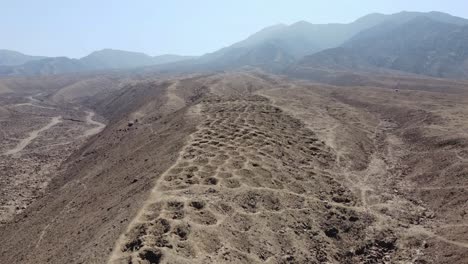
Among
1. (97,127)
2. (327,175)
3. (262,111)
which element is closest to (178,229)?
(327,175)

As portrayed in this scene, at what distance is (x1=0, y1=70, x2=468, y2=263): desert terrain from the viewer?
15203mm

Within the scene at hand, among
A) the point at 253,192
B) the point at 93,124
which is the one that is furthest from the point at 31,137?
the point at 253,192

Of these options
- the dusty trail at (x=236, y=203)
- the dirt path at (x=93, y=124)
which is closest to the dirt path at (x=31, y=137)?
the dirt path at (x=93, y=124)

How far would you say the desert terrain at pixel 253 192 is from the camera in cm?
1520

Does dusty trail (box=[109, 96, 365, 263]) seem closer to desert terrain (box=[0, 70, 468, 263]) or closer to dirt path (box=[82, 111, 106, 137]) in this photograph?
desert terrain (box=[0, 70, 468, 263])

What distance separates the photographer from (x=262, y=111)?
3869cm

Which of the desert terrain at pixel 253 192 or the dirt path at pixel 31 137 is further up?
the desert terrain at pixel 253 192

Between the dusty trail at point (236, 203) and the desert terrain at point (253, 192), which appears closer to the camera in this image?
the dusty trail at point (236, 203)

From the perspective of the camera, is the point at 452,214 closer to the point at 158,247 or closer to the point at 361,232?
the point at 361,232

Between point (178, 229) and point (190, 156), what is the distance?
8.86 meters

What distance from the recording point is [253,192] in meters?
18.9

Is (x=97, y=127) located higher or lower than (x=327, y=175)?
lower

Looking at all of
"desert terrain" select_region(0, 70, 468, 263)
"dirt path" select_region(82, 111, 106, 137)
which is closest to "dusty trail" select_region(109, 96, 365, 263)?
"desert terrain" select_region(0, 70, 468, 263)

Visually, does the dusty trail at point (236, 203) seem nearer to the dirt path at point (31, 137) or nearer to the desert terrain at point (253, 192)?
the desert terrain at point (253, 192)
